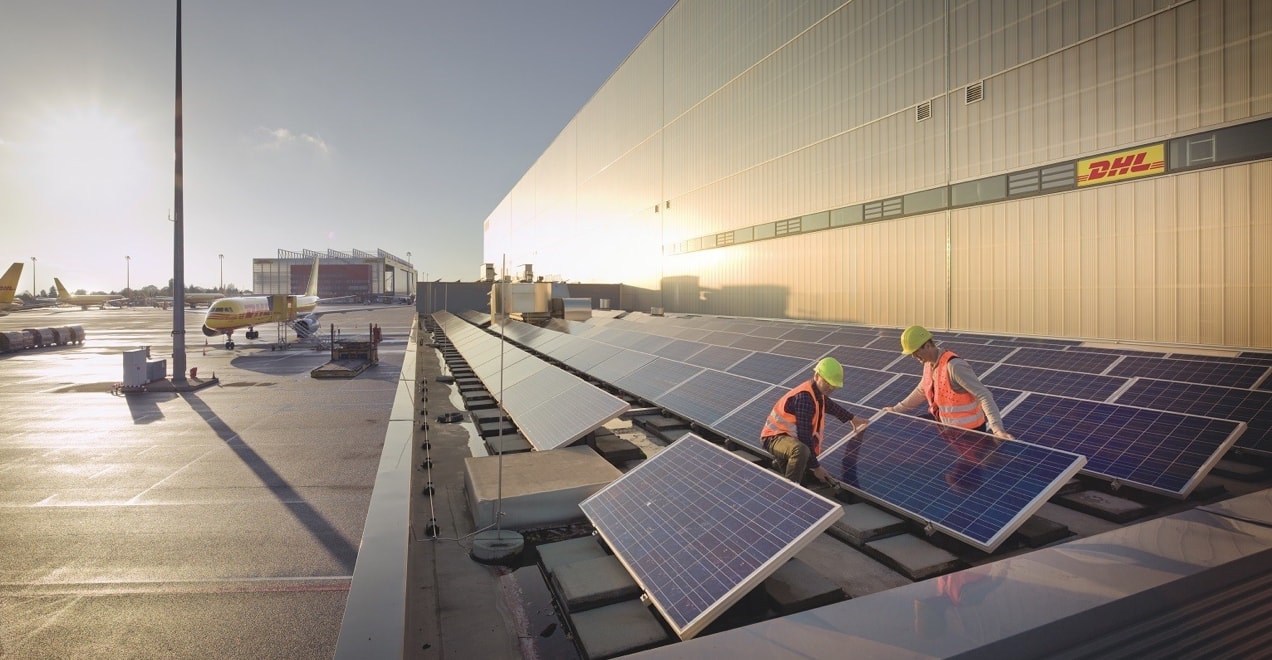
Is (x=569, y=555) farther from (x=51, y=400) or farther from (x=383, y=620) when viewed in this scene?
(x=51, y=400)

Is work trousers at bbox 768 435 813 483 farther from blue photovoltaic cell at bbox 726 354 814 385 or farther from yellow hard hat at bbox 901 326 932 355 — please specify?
blue photovoltaic cell at bbox 726 354 814 385

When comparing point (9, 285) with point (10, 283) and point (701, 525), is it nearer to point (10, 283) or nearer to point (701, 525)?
point (10, 283)

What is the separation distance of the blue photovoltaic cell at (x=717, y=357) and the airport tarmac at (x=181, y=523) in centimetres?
650

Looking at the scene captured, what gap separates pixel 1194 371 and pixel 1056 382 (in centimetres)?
207

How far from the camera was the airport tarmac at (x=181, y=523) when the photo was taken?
5.47 meters

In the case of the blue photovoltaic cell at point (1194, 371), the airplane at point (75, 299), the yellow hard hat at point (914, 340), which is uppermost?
the airplane at point (75, 299)

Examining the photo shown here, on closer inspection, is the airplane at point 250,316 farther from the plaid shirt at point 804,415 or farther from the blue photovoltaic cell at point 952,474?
the blue photovoltaic cell at point 952,474

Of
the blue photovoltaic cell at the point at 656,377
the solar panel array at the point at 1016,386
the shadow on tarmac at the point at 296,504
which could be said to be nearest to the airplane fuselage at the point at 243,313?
the shadow on tarmac at the point at 296,504

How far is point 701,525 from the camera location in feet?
13.9

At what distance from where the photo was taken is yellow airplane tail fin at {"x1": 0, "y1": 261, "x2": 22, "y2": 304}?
187 feet

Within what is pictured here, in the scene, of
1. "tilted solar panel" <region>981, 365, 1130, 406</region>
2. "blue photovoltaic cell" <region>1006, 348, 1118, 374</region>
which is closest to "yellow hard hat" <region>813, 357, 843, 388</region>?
"tilted solar panel" <region>981, 365, 1130, 406</region>

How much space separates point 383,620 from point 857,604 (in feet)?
9.42

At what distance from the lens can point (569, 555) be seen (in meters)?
4.86

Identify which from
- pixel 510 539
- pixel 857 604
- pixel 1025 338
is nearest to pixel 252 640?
pixel 510 539
